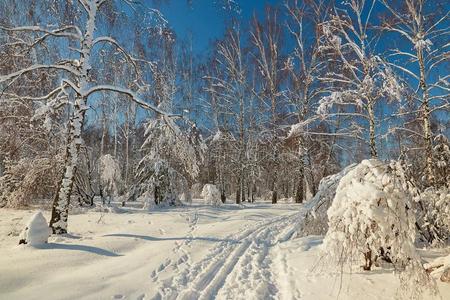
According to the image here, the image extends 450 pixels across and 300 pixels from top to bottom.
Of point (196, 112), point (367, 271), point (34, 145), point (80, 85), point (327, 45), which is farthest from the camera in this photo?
point (196, 112)

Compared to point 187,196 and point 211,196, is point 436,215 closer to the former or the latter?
point 187,196

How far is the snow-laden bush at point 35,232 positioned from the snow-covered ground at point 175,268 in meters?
0.21

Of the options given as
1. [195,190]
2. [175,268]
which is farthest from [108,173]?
[195,190]

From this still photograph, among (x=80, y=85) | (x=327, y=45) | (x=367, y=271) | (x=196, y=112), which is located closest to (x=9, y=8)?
(x=80, y=85)

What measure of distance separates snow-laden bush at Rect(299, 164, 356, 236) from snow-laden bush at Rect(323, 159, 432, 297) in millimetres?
2582

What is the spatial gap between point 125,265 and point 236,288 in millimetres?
2038

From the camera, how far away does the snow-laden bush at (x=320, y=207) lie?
770 cm

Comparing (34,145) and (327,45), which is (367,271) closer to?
(327,45)

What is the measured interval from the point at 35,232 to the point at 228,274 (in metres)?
3.80

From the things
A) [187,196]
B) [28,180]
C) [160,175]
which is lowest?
[187,196]

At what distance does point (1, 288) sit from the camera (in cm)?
443

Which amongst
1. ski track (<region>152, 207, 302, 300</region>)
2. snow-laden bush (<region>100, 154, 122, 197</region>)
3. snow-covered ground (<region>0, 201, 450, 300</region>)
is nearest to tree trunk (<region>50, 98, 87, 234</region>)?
snow-covered ground (<region>0, 201, 450, 300</region>)

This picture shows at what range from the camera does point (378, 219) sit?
4.58 meters

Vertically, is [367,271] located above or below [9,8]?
below
